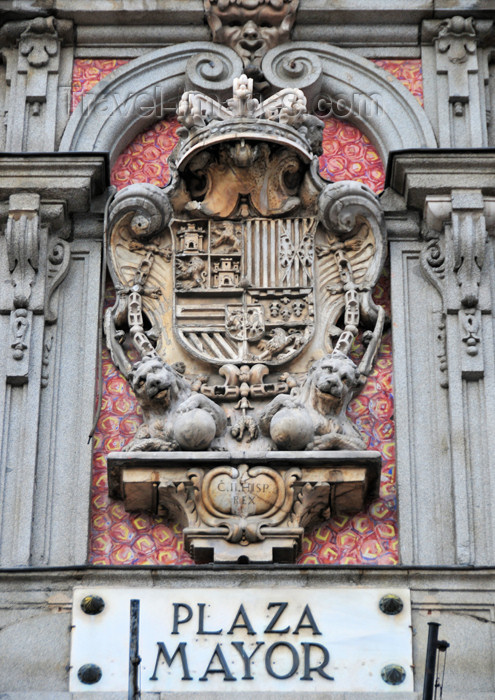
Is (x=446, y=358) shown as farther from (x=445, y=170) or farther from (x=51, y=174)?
(x=51, y=174)

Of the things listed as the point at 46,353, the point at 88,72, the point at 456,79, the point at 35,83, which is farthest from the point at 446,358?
the point at 35,83

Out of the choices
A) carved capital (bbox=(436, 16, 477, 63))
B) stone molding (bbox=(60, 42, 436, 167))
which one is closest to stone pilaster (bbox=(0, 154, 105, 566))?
stone molding (bbox=(60, 42, 436, 167))

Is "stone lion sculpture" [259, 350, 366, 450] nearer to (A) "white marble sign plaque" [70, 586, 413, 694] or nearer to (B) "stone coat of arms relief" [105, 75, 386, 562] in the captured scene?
(B) "stone coat of arms relief" [105, 75, 386, 562]

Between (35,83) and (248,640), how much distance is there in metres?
4.22

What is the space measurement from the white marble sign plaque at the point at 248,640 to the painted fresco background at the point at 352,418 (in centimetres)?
58

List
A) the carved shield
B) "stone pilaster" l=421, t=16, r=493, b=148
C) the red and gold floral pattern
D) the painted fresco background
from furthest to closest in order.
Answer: the red and gold floral pattern < "stone pilaster" l=421, t=16, r=493, b=148 < the carved shield < the painted fresco background

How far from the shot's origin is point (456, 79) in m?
12.6

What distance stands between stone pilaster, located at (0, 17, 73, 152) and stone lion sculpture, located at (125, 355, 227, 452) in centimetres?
188

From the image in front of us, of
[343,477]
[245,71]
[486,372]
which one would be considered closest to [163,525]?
[343,477]

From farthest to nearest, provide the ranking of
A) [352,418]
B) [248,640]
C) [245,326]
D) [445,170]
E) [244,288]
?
[445,170] → [244,288] → [245,326] → [352,418] → [248,640]

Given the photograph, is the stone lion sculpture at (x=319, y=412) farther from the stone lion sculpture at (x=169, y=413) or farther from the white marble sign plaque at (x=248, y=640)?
the white marble sign plaque at (x=248, y=640)

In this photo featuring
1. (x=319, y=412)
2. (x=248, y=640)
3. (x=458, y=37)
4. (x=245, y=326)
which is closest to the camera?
(x=248, y=640)

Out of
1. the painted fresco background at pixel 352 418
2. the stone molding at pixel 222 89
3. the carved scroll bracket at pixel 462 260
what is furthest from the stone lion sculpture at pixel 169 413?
the stone molding at pixel 222 89

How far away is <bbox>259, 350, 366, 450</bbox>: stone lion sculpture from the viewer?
1113cm
